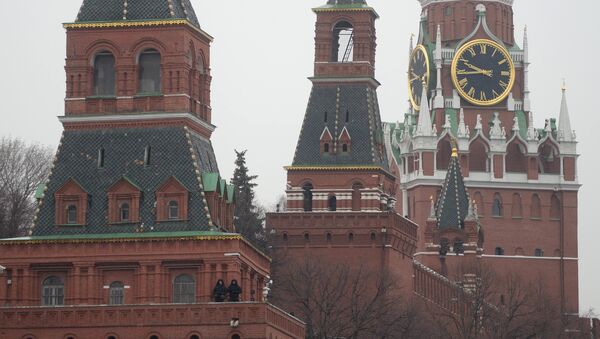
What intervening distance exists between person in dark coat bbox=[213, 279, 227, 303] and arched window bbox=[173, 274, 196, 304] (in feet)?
5.72

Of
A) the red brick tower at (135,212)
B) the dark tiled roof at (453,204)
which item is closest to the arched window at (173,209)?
the red brick tower at (135,212)

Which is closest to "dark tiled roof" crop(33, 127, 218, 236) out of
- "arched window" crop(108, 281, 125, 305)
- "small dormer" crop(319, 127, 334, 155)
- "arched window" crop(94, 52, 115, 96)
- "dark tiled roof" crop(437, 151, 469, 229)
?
"arched window" crop(94, 52, 115, 96)

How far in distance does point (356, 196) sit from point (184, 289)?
161 ft

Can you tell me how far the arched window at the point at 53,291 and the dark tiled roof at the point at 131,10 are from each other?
11265 mm

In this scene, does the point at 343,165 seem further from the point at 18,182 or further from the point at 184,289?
the point at 184,289

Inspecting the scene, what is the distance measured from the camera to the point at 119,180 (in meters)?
105

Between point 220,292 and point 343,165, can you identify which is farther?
point 343,165

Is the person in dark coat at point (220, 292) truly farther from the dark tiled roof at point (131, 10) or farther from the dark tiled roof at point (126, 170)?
the dark tiled roof at point (131, 10)

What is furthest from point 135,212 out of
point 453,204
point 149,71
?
point 453,204

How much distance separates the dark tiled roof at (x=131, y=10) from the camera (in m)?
107

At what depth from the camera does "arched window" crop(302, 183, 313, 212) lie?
152 m

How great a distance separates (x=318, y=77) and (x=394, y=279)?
12.7m

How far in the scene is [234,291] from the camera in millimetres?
100500

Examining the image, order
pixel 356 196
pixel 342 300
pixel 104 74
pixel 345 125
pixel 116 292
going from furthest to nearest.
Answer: pixel 356 196, pixel 345 125, pixel 342 300, pixel 104 74, pixel 116 292
